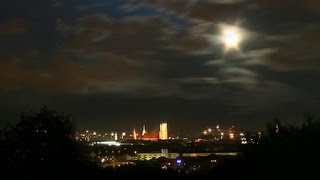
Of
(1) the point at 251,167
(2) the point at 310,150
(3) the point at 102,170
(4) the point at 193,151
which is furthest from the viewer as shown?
(4) the point at 193,151

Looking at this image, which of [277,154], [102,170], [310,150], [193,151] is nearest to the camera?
[310,150]

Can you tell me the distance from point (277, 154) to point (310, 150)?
234 centimetres

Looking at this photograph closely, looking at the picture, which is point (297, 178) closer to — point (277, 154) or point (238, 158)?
point (277, 154)

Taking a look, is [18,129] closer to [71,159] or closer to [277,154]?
[71,159]

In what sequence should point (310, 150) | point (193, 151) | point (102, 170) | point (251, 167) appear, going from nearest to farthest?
point (310, 150)
point (251, 167)
point (102, 170)
point (193, 151)

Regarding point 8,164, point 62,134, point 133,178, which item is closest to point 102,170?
point 133,178

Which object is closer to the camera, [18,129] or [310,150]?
[310,150]

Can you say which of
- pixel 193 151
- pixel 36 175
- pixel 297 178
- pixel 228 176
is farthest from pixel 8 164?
pixel 193 151

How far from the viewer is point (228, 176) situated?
31344 millimetres

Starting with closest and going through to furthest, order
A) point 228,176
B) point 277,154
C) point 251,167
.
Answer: point 277,154, point 251,167, point 228,176

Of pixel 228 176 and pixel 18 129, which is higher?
pixel 18 129

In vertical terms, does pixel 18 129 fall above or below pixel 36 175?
above

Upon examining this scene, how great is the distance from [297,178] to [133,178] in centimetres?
1325

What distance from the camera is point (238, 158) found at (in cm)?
3406
